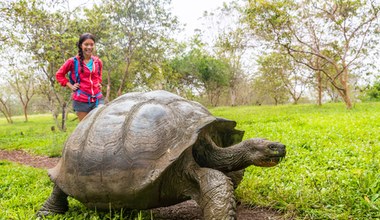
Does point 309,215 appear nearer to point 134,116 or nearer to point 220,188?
point 220,188

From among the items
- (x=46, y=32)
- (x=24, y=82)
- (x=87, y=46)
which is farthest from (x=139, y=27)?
(x=24, y=82)

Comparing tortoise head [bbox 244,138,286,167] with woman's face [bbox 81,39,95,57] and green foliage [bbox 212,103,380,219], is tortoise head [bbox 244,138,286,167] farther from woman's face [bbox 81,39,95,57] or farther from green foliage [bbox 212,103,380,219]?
woman's face [bbox 81,39,95,57]

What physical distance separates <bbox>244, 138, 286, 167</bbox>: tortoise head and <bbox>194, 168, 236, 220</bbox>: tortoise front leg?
33 cm

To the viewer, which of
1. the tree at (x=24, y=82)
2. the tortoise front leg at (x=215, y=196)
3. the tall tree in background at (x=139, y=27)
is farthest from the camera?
the tree at (x=24, y=82)

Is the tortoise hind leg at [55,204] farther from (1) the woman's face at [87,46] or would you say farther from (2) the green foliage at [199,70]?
(2) the green foliage at [199,70]

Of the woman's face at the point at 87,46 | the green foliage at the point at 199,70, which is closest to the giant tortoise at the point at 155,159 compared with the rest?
the woman's face at the point at 87,46

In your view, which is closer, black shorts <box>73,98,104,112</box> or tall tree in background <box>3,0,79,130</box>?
black shorts <box>73,98,104,112</box>

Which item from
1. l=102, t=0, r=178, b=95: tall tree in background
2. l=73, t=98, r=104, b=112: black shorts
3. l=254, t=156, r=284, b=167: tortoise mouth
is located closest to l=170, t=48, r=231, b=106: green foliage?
l=102, t=0, r=178, b=95: tall tree in background

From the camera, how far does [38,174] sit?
4789mm

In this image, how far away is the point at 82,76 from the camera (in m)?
4.21

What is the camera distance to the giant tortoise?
2.26 meters

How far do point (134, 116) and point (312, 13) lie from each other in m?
16.4

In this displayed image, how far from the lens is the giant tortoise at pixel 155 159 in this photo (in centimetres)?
226

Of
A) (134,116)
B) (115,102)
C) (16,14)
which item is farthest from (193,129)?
(16,14)
